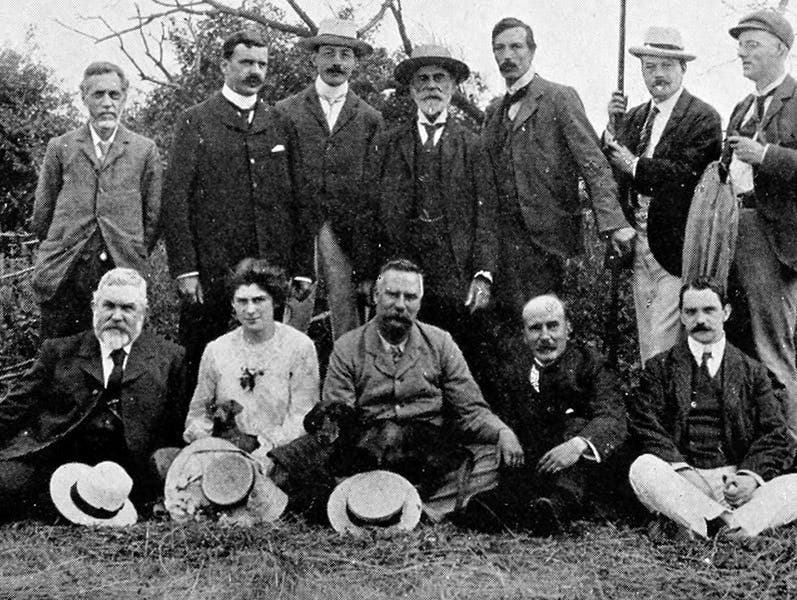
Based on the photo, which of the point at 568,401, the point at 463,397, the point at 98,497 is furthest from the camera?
the point at 463,397

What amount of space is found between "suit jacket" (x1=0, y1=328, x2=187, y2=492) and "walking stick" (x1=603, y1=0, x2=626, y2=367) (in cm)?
279

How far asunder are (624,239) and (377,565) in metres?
2.60

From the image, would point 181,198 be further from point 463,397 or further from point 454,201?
point 463,397

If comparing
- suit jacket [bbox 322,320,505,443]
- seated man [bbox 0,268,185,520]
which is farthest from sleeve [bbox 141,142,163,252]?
suit jacket [bbox 322,320,505,443]

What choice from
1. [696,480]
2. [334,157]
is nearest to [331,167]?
[334,157]

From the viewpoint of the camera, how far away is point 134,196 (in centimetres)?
689

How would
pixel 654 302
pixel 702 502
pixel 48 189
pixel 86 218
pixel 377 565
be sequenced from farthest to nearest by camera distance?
pixel 48 189, pixel 86 218, pixel 654 302, pixel 702 502, pixel 377 565

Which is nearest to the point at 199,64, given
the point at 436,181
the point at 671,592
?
the point at 436,181

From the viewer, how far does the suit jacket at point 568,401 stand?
19.9 feet

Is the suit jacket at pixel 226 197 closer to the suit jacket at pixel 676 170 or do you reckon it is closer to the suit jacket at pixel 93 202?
the suit jacket at pixel 93 202

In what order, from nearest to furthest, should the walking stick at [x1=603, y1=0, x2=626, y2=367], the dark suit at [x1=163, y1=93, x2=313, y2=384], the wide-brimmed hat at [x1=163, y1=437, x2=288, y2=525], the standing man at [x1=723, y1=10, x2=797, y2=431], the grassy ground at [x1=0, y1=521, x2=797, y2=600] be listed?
the grassy ground at [x1=0, y1=521, x2=797, y2=600] < the wide-brimmed hat at [x1=163, y1=437, x2=288, y2=525] < the standing man at [x1=723, y1=10, x2=797, y2=431] < the dark suit at [x1=163, y1=93, x2=313, y2=384] < the walking stick at [x1=603, y1=0, x2=626, y2=367]

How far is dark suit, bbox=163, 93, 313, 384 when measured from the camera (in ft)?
21.9

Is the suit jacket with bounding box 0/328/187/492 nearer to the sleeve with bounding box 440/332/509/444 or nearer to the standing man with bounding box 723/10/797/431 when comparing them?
the sleeve with bounding box 440/332/509/444

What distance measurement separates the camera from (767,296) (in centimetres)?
652
